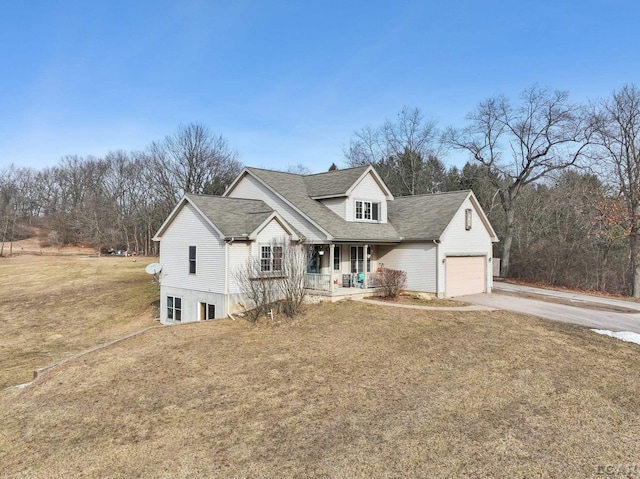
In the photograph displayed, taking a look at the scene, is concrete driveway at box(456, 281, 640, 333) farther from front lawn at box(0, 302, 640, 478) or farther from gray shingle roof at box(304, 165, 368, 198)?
gray shingle roof at box(304, 165, 368, 198)

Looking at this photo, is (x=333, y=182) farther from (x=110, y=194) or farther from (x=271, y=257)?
(x=110, y=194)

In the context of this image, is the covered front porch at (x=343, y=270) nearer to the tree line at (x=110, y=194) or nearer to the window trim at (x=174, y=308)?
the window trim at (x=174, y=308)

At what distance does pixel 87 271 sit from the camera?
39969 millimetres

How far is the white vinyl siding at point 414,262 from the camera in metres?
21.0

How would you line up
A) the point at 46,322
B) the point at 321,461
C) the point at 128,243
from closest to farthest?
the point at 321,461 → the point at 46,322 → the point at 128,243

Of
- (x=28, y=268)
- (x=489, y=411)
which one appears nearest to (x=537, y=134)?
(x=489, y=411)

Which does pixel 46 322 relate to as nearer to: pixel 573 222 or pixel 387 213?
pixel 387 213

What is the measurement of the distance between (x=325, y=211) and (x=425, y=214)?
18.3 ft

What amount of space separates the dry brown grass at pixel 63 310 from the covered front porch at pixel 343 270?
9746mm

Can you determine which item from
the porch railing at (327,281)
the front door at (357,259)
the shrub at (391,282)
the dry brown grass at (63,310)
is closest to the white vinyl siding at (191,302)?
the dry brown grass at (63,310)

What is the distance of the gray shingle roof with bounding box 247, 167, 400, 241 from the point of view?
67.9ft

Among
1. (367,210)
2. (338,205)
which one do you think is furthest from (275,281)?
(367,210)

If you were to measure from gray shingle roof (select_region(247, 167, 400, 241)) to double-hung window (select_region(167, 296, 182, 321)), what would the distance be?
299 inches

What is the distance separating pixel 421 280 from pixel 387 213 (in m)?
5.42
